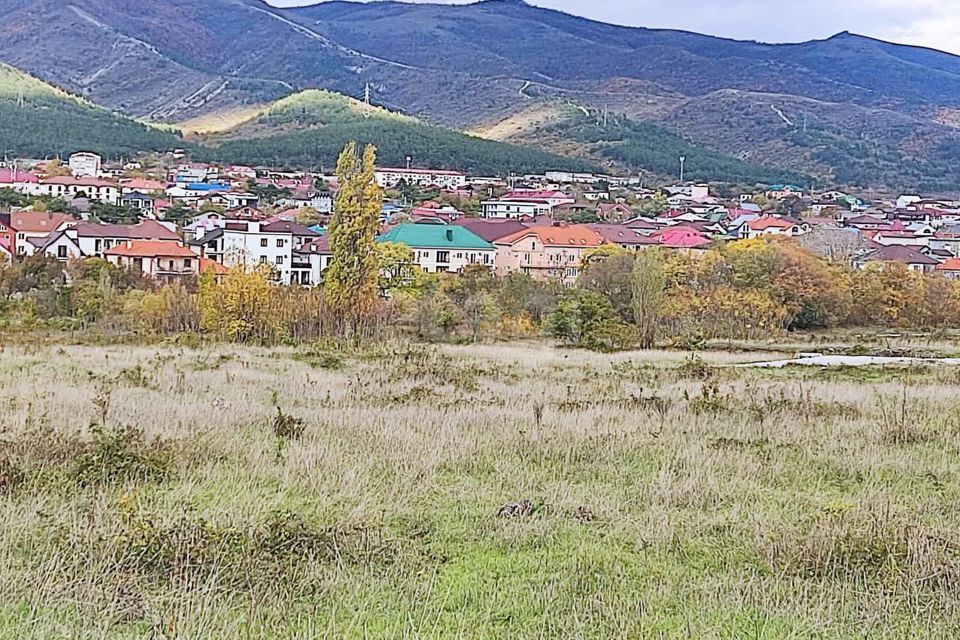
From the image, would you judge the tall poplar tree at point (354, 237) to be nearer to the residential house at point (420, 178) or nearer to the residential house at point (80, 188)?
the residential house at point (80, 188)

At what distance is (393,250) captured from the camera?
5200 cm

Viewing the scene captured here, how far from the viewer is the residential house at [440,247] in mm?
67188

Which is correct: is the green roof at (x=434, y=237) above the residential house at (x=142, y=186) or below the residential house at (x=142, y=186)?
below

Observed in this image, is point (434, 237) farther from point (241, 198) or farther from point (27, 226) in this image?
point (241, 198)

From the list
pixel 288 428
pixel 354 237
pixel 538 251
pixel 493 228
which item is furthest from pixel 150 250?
pixel 288 428

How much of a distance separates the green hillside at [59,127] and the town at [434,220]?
30.3ft

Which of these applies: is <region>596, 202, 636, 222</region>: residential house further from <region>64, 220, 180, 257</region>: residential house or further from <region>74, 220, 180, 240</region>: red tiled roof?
<region>64, 220, 180, 257</region>: residential house

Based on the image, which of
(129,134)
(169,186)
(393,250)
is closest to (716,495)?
(393,250)

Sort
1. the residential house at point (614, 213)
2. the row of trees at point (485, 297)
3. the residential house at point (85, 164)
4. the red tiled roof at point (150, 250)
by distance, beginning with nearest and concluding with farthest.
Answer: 1. the row of trees at point (485, 297)
2. the red tiled roof at point (150, 250)
3. the residential house at point (614, 213)
4. the residential house at point (85, 164)

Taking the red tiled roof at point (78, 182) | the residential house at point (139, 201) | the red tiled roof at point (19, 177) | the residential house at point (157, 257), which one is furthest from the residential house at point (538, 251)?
the red tiled roof at point (19, 177)

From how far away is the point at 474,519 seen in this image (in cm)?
626

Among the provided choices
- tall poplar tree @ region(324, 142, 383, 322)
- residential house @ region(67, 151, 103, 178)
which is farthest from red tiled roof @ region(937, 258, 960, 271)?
residential house @ region(67, 151, 103, 178)

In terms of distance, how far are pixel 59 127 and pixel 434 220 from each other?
87.1m

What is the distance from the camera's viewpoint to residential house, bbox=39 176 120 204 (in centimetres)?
9584
